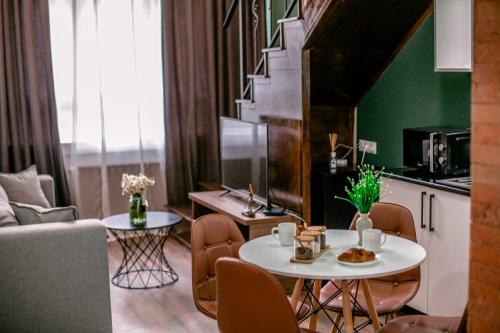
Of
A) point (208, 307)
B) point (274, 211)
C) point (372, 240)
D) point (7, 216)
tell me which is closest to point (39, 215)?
point (7, 216)

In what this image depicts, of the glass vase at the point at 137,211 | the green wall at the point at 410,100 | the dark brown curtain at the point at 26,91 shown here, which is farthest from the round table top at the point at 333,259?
the dark brown curtain at the point at 26,91

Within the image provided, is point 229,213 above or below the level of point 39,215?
below

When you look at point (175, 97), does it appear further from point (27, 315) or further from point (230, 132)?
point (27, 315)

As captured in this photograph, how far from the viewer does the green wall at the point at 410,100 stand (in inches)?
193

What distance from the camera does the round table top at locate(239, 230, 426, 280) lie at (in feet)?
10.5

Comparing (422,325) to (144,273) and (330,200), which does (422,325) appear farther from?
(144,273)

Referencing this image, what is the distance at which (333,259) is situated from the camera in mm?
3424

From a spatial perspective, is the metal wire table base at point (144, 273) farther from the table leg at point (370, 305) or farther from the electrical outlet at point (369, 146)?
the table leg at point (370, 305)

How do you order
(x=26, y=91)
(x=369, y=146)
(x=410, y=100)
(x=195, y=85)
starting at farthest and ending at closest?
(x=195, y=85) → (x=26, y=91) → (x=369, y=146) → (x=410, y=100)

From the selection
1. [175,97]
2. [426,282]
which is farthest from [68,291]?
[175,97]

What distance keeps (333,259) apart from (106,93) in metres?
4.05

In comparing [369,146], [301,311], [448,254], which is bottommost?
[301,311]

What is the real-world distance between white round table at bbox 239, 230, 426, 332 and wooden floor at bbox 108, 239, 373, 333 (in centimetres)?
99

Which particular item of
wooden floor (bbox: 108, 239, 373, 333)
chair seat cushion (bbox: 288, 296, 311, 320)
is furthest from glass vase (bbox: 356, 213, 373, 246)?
wooden floor (bbox: 108, 239, 373, 333)
